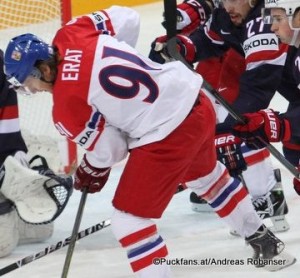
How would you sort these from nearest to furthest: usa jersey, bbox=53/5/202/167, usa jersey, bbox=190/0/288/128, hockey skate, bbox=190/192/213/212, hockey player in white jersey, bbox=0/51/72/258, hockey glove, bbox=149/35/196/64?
usa jersey, bbox=53/5/202/167 → usa jersey, bbox=190/0/288/128 → hockey player in white jersey, bbox=0/51/72/258 → hockey glove, bbox=149/35/196/64 → hockey skate, bbox=190/192/213/212

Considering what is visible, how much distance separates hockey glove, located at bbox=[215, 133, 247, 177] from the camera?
319 centimetres

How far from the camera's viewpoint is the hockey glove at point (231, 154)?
126 inches

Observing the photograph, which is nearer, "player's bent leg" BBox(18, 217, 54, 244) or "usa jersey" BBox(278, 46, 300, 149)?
"usa jersey" BBox(278, 46, 300, 149)

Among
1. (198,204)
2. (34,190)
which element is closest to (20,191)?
(34,190)

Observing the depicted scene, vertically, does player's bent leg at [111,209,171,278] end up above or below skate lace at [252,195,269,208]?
above

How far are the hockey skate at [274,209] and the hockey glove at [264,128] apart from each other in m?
0.42

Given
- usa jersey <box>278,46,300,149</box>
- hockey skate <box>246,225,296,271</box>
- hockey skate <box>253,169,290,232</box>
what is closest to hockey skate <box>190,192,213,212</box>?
hockey skate <box>253,169,290,232</box>

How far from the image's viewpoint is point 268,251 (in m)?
2.97

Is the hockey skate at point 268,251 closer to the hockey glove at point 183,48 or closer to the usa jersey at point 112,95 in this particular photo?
the usa jersey at point 112,95

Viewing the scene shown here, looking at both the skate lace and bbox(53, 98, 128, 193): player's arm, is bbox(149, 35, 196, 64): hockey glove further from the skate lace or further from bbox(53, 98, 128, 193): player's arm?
bbox(53, 98, 128, 193): player's arm

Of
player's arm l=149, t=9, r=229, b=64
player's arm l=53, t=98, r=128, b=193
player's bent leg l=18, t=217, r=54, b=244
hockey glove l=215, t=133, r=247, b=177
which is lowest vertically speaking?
player's bent leg l=18, t=217, r=54, b=244

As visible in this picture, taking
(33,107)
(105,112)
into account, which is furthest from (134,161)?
(33,107)

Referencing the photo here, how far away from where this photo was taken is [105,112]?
8.47 feet

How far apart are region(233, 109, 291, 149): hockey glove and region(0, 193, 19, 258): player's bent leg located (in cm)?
82
